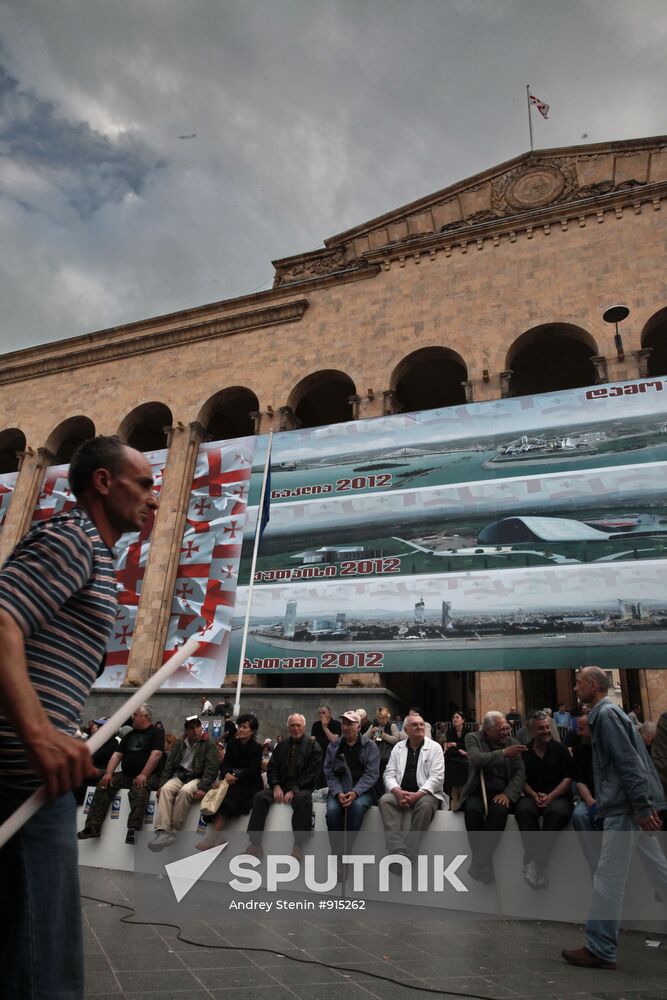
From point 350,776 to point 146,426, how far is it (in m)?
16.2

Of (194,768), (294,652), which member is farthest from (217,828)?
(294,652)

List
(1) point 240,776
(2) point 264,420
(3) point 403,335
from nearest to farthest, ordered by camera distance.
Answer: (1) point 240,776 → (3) point 403,335 → (2) point 264,420

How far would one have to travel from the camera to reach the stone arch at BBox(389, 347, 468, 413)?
15.7 m

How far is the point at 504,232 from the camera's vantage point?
15.9 m

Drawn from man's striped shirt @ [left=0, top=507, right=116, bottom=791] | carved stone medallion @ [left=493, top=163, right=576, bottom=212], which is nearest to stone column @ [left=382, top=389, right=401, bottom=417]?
carved stone medallion @ [left=493, top=163, right=576, bottom=212]

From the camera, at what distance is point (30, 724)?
1313mm

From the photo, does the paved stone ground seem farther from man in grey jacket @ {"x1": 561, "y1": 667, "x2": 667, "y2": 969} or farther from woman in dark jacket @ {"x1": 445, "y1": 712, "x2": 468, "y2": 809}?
woman in dark jacket @ {"x1": 445, "y1": 712, "x2": 468, "y2": 809}

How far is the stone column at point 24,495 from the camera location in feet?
58.4

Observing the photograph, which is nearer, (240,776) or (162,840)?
(162,840)

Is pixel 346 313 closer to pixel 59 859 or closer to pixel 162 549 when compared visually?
pixel 162 549

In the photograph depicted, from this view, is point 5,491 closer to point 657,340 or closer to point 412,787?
point 412,787

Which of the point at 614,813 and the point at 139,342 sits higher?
the point at 139,342

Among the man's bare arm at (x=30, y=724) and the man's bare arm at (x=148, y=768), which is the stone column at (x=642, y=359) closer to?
the man's bare arm at (x=148, y=768)

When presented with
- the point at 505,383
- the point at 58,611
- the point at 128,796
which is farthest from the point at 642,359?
the point at 58,611
